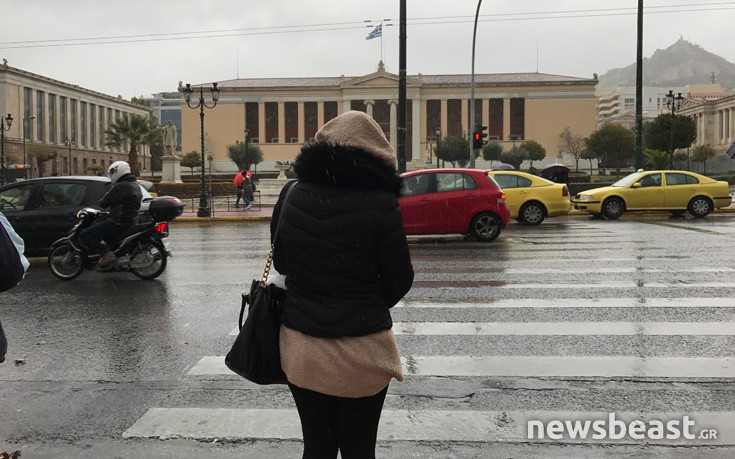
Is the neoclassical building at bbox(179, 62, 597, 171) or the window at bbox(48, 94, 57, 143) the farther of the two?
the window at bbox(48, 94, 57, 143)

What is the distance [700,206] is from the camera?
65.2 feet

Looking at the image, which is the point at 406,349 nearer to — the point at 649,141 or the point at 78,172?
the point at 649,141

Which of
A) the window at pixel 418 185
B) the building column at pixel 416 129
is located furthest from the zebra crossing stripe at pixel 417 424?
the building column at pixel 416 129

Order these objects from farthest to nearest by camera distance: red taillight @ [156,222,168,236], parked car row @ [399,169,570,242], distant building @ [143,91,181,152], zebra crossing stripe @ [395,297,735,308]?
distant building @ [143,91,181,152]
parked car row @ [399,169,570,242]
red taillight @ [156,222,168,236]
zebra crossing stripe @ [395,297,735,308]

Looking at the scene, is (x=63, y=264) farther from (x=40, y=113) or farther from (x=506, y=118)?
(x=40, y=113)

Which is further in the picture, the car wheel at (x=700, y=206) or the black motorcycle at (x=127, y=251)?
the car wheel at (x=700, y=206)

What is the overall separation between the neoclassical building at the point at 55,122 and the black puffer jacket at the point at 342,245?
76402mm

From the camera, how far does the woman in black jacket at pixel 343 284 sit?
2.60m

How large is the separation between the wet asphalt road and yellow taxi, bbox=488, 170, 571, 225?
7.63 meters

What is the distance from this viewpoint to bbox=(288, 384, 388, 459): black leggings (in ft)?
8.61

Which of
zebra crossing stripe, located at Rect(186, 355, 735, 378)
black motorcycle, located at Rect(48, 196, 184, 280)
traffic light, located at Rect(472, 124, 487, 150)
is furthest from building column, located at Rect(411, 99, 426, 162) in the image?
zebra crossing stripe, located at Rect(186, 355, 735, 378)

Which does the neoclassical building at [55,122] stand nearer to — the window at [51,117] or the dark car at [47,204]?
the window at [51,117]

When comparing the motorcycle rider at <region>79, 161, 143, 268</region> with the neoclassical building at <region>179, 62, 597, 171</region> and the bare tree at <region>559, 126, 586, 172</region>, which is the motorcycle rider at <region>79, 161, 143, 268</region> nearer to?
the neoclassical building at <region>179, 62, 597, 171</region>

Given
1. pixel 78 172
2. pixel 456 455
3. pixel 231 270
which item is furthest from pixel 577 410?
pixel 78 172
